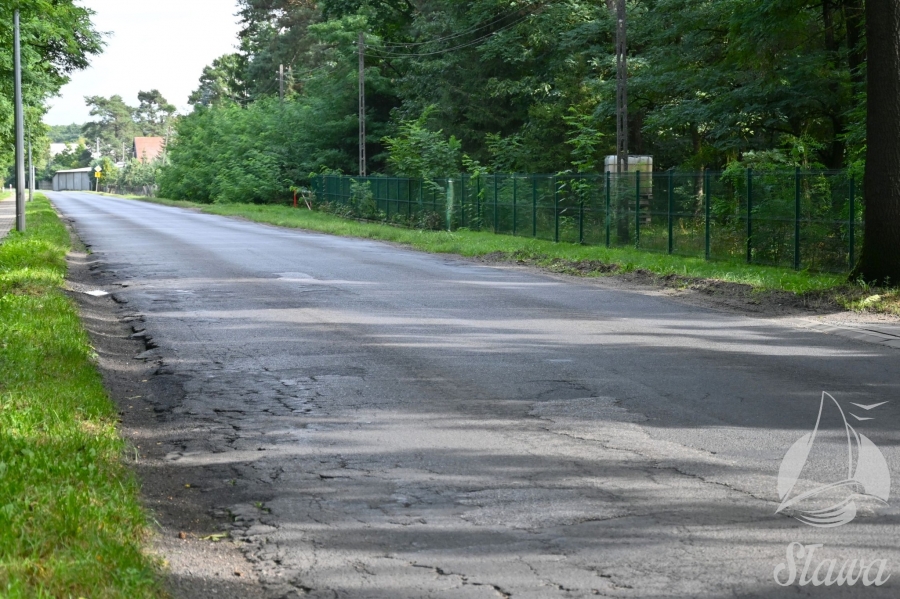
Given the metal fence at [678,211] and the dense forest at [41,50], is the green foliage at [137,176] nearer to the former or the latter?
the dense forest at [41,50]

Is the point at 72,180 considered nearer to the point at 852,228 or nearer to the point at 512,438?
the point at 852,228

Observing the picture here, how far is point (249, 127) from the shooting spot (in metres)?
70.6

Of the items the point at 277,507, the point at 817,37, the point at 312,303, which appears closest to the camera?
the point at 277,507

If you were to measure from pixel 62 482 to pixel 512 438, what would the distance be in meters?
3.17

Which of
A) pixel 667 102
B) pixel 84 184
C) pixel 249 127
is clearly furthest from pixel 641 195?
pixel 84 184

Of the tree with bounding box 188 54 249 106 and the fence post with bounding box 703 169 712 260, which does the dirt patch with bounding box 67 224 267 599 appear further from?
the tree with bounding box 188 54 249 106

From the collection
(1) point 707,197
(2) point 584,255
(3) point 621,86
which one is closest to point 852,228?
(1) point 707,197

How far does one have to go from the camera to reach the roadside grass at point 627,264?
1609 cm

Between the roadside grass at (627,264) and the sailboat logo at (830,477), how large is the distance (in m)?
8.00

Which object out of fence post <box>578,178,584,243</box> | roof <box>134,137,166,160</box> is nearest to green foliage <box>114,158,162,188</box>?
roof <box>134,137,166,160</box>

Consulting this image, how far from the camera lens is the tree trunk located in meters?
16.1

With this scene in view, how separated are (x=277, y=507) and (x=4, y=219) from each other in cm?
4085

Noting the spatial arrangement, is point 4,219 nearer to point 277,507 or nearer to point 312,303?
point 312,303

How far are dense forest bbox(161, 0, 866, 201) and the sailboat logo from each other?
15522mm
